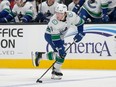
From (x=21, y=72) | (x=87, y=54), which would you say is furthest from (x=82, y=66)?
(x=21, y=72)

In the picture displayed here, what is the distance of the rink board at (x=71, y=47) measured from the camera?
1070 centimetres

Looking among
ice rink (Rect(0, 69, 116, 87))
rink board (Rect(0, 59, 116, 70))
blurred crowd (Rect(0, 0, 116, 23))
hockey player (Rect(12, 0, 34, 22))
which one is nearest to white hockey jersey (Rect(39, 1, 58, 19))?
blurred crowd (Rect(0, 0, 116, 23))

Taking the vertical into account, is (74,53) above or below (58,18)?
below

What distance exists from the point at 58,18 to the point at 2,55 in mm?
2884

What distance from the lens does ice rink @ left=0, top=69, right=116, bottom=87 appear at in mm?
7826

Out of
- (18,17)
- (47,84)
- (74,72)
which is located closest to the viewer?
(47,84)

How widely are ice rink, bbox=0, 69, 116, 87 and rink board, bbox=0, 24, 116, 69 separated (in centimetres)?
41

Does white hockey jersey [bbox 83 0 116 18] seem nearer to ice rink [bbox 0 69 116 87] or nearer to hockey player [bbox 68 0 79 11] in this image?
hockey player [bbox 68 0 79 11]

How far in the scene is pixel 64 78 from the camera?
8898 mm

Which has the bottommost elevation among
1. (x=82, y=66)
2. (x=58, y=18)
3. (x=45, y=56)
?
(x=82, y=66)

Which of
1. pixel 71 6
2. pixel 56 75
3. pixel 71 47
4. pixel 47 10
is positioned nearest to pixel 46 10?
pixel 47 10

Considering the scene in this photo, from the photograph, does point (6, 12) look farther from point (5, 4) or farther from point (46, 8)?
point (46, 8)

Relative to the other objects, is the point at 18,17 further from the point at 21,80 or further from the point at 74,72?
the point at 21,80

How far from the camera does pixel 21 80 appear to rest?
8602 mm
